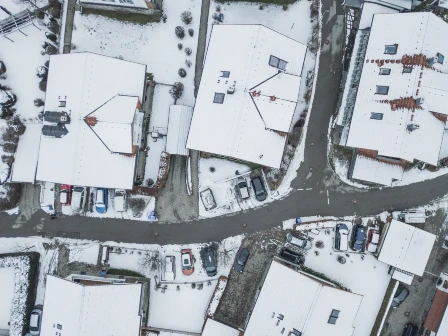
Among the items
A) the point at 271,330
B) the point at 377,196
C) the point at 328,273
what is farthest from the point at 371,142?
the point at 271,330

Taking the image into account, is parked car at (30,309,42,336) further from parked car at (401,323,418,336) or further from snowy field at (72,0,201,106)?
parked car at (401,323,418,336)

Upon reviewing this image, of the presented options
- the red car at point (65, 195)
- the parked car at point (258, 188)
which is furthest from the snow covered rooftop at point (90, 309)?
the parked car at point (258, 188)

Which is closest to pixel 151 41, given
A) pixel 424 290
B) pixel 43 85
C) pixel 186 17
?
pixel 186 17

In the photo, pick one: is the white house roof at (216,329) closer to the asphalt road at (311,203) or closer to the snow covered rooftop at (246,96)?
the asphalt road at (311,203)

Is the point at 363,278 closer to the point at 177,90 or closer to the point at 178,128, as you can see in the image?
the point at 178,128

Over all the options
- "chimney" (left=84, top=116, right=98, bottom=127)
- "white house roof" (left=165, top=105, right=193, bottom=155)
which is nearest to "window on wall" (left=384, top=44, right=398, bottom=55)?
"white house roof" (left=165, top=105, right=193, bottom=155)

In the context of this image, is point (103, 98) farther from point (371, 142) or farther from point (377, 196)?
point (377, 196)
